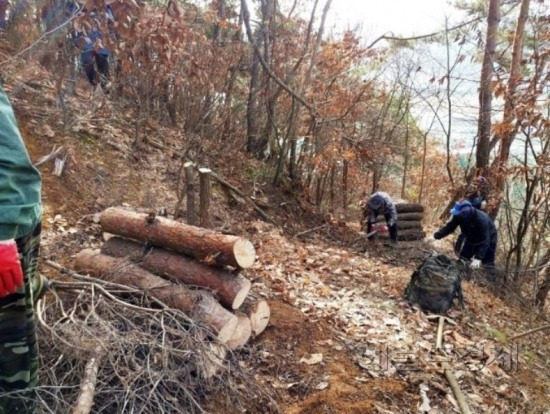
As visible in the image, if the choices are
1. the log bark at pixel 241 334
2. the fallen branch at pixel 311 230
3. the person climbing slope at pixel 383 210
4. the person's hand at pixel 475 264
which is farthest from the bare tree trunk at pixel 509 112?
the log bark at pixel 241 334

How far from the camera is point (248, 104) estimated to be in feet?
30.3

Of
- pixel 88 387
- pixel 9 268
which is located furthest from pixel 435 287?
pixel 9 268

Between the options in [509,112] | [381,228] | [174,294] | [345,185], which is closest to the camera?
[174,294]

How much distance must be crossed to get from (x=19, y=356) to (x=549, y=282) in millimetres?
7674

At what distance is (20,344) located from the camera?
1.99 m

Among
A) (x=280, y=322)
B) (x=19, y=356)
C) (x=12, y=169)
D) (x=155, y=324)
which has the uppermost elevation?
(x=12, y=169)

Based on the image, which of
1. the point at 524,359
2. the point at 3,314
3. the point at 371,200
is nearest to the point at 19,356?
the point at 3,314

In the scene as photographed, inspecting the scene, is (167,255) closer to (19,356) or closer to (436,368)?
(19,356)

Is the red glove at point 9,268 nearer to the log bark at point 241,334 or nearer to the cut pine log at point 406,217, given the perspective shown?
the log bark at point 241,334

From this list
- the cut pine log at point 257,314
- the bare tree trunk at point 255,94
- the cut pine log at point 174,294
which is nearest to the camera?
the cut pine log at point 174,294

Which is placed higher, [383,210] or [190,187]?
[190,187]

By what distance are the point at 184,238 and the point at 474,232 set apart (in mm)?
4982

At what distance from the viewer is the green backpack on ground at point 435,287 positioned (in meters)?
4.89

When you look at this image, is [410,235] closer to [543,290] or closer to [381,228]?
[381,228]
